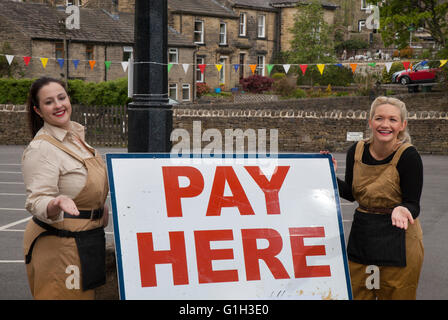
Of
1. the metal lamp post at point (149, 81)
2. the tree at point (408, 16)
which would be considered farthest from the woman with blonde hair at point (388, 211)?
the tree at point (408, 16)

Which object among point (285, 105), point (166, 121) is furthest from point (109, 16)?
point (166, 121)

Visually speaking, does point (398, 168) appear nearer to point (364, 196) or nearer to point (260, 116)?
point (364, 196)

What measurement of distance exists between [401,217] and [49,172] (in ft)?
6.51

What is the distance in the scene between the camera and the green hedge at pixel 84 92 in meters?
25.7

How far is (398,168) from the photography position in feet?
11.6

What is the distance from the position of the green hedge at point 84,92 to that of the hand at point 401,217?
76.6 feet

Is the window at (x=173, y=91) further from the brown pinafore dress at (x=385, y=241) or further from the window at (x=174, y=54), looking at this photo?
the brown pinafore dress at (x=385, y=241)

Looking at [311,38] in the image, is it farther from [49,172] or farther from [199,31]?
[49,172]

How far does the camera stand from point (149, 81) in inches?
165

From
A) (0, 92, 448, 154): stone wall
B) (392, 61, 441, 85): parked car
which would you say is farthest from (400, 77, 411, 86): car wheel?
(0, 92, 448, 154): stone wall

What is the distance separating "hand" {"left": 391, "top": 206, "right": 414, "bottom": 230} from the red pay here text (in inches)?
16.9

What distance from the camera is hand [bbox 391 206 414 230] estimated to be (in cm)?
325

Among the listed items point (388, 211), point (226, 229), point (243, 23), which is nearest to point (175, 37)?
point (243, 23)
